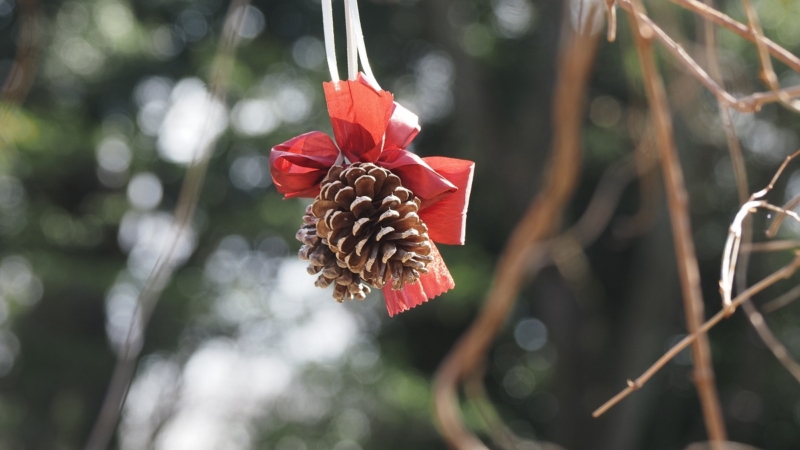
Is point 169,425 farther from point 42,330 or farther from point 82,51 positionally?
point 82,51

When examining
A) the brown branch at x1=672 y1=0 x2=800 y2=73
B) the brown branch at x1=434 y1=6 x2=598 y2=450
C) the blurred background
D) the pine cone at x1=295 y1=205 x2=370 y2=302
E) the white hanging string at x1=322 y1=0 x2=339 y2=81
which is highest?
the brown branch at x1=672 y1=0 x2=800 y2=73

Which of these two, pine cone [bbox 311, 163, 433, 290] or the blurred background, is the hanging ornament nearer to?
pine cone [bbox 311, 163, 433, 290]

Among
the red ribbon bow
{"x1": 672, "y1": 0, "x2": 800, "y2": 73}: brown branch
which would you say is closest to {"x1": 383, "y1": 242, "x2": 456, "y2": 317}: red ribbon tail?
the red ribbon bow

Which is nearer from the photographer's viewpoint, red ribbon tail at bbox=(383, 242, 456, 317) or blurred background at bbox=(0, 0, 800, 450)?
red ribbon tail at bbox=(383, 242, 456, 317)

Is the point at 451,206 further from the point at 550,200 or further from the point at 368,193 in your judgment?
the point at 550,200

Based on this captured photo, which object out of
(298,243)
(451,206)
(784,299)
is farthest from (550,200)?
(298,243)

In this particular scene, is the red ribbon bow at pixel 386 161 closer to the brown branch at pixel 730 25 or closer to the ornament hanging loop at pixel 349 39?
the ornament hanging loop at pixel 349 39
